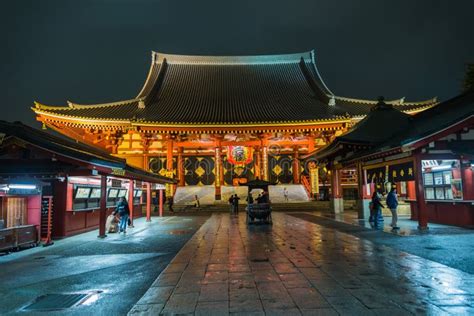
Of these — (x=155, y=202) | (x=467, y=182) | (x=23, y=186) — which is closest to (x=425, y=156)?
(x=467, y=182)

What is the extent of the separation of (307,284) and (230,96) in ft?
94.6

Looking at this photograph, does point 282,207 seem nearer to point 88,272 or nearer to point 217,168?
point 217,168

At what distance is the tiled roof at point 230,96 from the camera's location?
27969 millimetres

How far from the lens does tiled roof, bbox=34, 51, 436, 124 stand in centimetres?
2797

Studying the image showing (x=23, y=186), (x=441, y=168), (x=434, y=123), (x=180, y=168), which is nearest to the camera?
(x=23, y=186)

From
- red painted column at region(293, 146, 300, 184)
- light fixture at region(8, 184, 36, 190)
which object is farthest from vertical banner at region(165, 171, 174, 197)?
light fixture at region(8, 184, 36, 190)

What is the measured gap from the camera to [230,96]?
33.5 meters

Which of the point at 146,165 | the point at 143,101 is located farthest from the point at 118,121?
the point at 146,165

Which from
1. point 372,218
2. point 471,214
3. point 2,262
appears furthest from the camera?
point 372,218

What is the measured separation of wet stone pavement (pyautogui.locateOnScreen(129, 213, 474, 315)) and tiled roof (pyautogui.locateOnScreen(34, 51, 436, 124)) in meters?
19.3

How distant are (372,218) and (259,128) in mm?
13736

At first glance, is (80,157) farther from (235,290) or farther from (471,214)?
(471,214)

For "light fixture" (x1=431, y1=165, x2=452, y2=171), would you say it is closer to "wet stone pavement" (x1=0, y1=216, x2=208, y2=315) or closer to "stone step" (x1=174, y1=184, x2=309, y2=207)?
"wet stone pavement" (x1=0, y1=216, x2=208, y2=315)

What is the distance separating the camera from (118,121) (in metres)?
26.4
